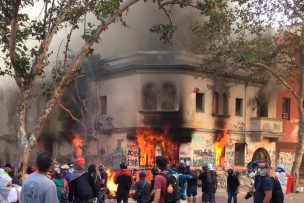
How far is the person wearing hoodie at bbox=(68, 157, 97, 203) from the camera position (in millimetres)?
9828

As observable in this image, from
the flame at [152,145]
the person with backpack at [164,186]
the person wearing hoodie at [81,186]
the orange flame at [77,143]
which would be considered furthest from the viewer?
the orange flame at [77,143]

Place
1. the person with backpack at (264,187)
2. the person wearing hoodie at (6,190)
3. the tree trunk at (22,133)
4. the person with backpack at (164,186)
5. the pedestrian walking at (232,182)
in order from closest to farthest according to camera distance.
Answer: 1. the person with backpack at (264,187)
2. the person with backpack at (164,186)
3. the person wearing hoodie at (6,190)
4. the tree trunk at (22,133)
5. the pedestrian walking at (232,182)

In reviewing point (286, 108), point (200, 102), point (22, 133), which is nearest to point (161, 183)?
point (22, 133)

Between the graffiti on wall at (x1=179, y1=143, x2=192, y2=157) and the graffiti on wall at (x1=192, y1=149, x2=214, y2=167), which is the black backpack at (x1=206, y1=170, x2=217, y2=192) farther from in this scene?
the graffiti on wall at (x1=192, y1=149, x2=214, y2=167)

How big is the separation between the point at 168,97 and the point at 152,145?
10.3 feet

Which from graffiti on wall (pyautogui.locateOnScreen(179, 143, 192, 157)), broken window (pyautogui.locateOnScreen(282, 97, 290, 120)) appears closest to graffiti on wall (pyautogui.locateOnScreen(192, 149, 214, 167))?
graffiti on wall (pyautogui.locateOnScreen(179, 143, 192, 157))

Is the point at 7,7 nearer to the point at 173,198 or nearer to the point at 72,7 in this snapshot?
the point at 72,7

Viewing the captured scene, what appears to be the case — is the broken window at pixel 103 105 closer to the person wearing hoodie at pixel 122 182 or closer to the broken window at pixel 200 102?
the broken window at pixel 200 102

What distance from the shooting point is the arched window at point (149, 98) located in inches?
1312

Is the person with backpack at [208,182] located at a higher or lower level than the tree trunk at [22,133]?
lower

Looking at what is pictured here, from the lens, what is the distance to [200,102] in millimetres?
34344

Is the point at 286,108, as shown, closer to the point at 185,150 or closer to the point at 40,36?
the point at 185,150

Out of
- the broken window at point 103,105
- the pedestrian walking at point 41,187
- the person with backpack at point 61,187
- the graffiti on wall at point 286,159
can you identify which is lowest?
the graffiti on wall at point 286,159

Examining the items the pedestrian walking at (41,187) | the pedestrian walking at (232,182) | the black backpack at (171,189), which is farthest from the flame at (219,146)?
the pedestrian walking at (41,187)
